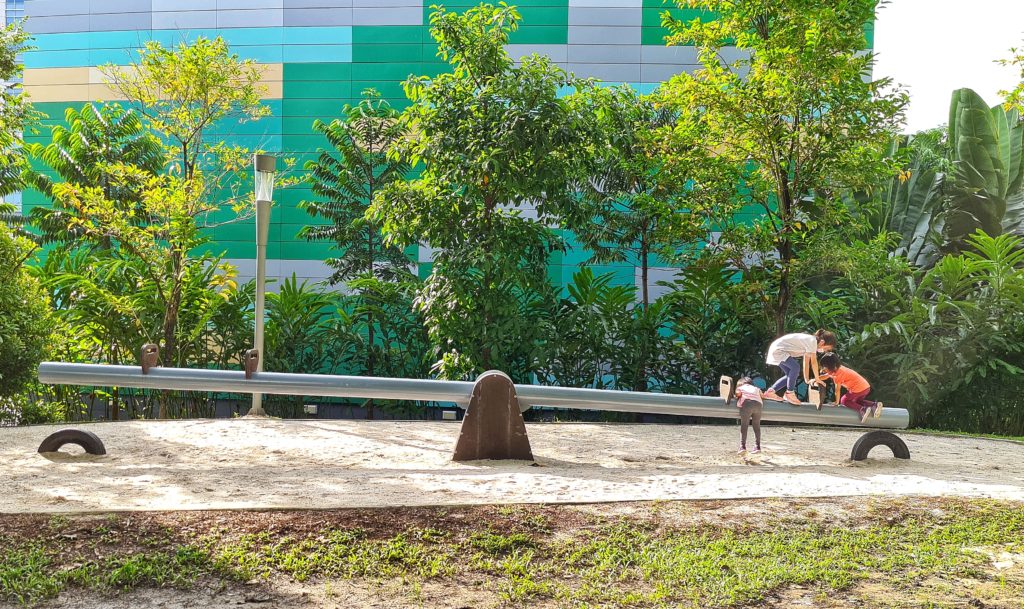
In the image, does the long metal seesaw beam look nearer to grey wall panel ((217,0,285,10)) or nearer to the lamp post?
the lamp post

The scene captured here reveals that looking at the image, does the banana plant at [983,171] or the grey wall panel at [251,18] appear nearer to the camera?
the banana plant at [983,171]

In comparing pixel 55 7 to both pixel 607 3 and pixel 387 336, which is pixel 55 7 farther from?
pixel 387 336

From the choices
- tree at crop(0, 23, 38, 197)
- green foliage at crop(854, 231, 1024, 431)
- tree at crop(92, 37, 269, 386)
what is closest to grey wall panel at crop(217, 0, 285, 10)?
tree at crop(92, 37, 269, 386)

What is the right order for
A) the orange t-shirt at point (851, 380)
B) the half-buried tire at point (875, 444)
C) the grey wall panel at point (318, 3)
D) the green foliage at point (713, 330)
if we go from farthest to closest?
the grey wall panel at point (318, 3), the green foliage at point (713, 330), the half-buried tire at point (875, 444), the orange t-shirt at point (851, 380)

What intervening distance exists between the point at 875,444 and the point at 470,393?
3.49 metres

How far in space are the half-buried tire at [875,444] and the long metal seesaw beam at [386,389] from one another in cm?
16

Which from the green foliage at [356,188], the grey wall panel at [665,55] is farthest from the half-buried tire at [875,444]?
the grey wall panel at [665,55]

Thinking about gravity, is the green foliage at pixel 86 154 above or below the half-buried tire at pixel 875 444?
above

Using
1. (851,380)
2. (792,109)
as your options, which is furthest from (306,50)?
(851,380)

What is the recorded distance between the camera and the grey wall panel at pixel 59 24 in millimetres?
16422

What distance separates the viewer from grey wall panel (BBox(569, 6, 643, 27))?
49.8 feet

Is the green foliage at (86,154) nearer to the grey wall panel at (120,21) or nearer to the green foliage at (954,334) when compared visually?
the grey wall panel at (120,21)

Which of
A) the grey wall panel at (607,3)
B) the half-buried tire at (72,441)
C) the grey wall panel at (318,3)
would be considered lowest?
the half-buried tire at (72,441)

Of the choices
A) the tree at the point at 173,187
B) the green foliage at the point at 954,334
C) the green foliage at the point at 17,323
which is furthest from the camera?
the green foliage at the point at 954,334
